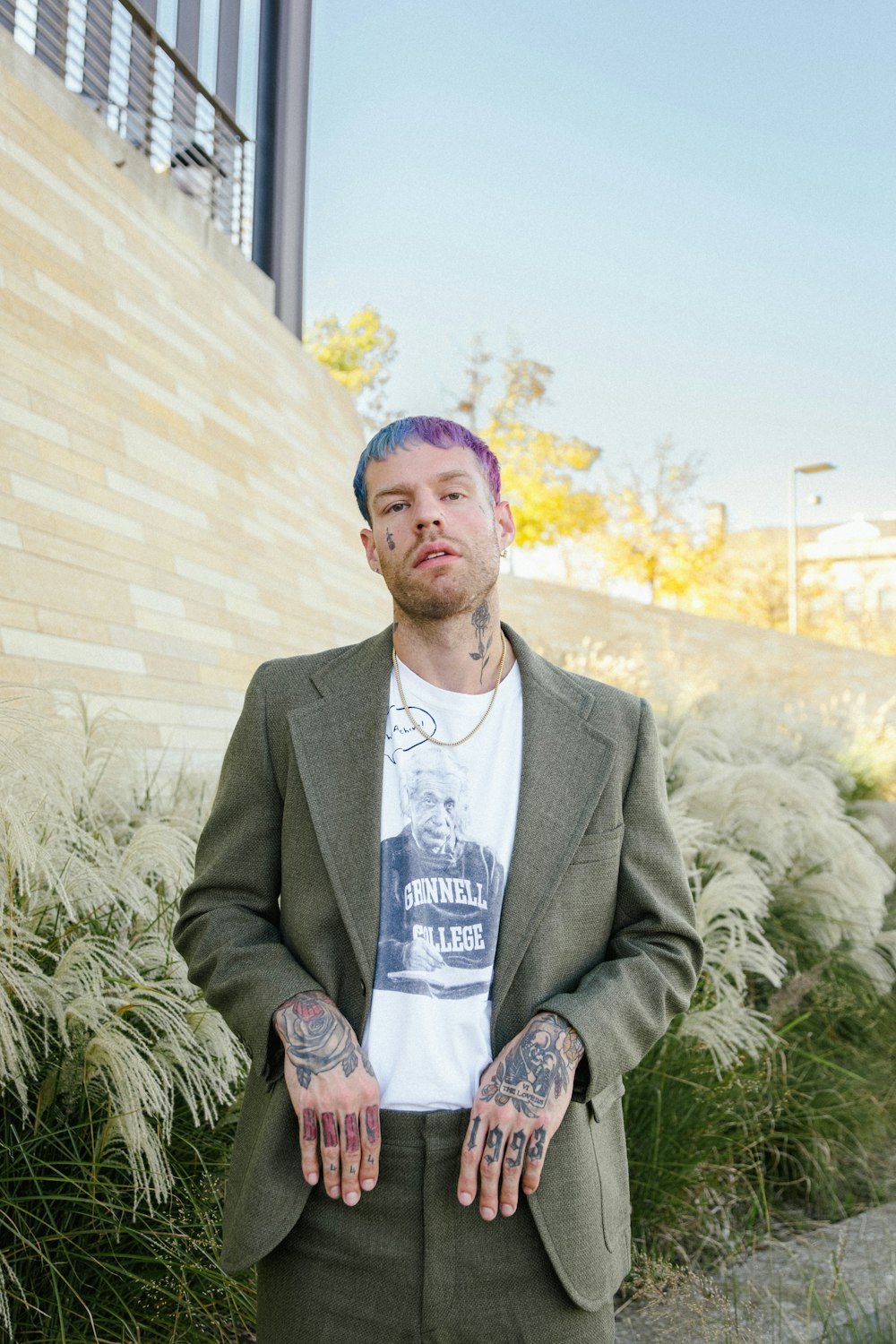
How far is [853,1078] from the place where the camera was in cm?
405

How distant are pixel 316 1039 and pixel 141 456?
504 cm

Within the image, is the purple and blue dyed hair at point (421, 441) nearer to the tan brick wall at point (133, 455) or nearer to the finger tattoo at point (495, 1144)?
the finger tattoo at point (495, 1144)

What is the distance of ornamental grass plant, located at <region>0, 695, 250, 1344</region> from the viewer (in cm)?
209

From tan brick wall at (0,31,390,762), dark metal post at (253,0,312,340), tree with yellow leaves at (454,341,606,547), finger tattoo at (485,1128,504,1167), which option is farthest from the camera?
tree with yellow leaves at (454,341,606,547)

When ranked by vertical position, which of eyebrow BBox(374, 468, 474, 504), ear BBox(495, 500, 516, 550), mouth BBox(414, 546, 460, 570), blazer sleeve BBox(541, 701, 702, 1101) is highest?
eyebrow BBox(374, 468, 474, 504)

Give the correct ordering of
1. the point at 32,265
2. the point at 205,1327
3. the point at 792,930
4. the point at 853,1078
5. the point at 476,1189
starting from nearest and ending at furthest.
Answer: the point at 476,1189
the point at 205,1327
the point at 853,1078
the point at 792,930
the point at 32,265

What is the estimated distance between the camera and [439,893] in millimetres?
1666

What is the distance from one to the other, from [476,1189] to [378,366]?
22755mm

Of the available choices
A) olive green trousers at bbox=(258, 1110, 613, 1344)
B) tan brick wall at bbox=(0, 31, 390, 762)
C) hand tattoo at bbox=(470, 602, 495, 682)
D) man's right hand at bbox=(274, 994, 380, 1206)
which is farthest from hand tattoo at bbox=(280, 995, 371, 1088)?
tan brick wall at bbox=(0, 31, 390, 762)

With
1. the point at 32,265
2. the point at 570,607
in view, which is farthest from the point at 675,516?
the point at 32,265

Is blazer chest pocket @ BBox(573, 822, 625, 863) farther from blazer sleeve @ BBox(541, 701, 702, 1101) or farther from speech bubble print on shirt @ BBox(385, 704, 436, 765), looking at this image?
speech bubble print on shirt @ BBox(385, 704, 436, 765)

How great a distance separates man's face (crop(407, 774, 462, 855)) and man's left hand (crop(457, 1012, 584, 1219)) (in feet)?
1.00

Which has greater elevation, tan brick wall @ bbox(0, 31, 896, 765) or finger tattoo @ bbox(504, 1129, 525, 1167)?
tan brick wall @ bbox(0, 31, 896, 765)

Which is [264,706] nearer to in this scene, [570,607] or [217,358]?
[217,358]
